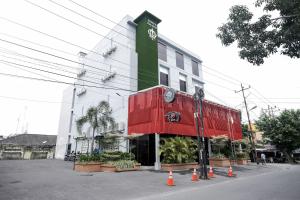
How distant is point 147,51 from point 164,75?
4673 millimetres

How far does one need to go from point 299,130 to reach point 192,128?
77.1 feet

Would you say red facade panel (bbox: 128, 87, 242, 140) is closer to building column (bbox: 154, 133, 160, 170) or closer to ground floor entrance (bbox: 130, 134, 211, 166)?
building column (bbox: 154, 133, 160, 170)

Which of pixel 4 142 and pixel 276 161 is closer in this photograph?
pixel 276 161

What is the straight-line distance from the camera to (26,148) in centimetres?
4819

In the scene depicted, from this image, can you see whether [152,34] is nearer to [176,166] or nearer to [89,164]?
[176,166]

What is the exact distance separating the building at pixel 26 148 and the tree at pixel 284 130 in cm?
4423

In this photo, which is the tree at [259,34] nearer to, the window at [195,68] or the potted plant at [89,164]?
the potted plant at [89,164]

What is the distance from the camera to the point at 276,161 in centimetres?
4194

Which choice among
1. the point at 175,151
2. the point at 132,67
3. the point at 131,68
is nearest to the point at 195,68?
the point at 132,67

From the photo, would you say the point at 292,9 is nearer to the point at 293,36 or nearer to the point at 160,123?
the point at 293,36

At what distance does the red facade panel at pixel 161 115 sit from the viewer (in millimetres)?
21797

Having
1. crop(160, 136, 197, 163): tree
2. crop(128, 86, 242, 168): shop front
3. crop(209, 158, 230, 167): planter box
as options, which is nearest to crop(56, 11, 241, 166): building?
crop(128, 86, 242, 168): shop front

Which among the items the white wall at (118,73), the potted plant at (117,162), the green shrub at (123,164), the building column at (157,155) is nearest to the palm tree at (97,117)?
the white wall at (118,73)

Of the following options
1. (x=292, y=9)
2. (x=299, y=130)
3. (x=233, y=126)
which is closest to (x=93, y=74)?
(x=233, y=126)
